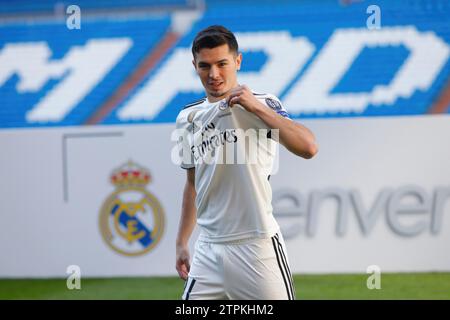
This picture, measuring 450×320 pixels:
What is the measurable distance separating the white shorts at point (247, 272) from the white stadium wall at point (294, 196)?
13.0 feet

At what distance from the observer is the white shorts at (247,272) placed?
2.46m

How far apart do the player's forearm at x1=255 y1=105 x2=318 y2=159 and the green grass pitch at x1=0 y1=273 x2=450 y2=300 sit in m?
3.41

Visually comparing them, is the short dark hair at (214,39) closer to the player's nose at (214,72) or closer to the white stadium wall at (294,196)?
the player's nose at (214,72)

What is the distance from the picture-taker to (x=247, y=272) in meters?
2.46

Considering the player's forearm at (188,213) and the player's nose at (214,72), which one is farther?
the player's forearm at (188,213)

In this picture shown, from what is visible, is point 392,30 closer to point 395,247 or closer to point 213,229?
point 395,247

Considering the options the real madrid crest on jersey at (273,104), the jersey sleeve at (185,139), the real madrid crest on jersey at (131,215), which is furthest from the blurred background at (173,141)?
the real madrid crest on jersey at (273,104)

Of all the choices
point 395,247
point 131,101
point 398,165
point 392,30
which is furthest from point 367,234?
point 131,101

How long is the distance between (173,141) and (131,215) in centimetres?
81

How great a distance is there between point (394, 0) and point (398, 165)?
204 cm

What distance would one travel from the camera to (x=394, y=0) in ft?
24.5

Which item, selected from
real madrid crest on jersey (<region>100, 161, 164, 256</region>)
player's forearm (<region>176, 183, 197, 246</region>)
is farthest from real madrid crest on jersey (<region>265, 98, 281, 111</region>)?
real madrid crest on jersey (<region>100, 161, 164, 256</region>)

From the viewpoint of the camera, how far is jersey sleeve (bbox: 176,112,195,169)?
2.73 meters

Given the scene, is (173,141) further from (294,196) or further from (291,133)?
(291,133)
